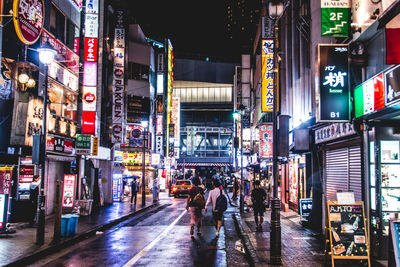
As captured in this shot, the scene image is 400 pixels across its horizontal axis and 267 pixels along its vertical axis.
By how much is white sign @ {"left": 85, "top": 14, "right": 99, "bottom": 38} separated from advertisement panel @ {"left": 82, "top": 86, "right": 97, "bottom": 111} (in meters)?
3.39

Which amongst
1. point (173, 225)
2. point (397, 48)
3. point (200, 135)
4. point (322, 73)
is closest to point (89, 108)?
point (173, 225)

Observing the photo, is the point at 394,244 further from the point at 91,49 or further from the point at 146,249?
the point at 91,49

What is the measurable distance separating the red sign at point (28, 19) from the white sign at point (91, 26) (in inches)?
384

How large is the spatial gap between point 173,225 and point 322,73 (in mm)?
10387

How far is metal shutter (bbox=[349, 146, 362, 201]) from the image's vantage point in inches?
477

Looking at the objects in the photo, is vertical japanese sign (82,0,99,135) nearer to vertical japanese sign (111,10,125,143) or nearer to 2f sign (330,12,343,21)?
vertical japanese sign (111,10,125,143)

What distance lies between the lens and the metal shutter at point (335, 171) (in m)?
13.5

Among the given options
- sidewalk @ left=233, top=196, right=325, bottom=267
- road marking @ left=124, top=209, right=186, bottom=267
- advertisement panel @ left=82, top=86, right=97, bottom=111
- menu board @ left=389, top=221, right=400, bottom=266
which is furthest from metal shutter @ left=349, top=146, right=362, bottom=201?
advertisement panel @ left=82, top=86, right=97, bottom=111

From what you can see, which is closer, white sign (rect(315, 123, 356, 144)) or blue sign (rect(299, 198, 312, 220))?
white sign (rect(315, 123, 356, 144))

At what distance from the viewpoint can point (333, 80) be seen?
11656 mm

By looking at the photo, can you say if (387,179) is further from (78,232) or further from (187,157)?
(187,157)

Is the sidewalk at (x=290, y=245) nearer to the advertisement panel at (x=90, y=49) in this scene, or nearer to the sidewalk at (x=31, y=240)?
the sidewalk at (x=31, y=240)

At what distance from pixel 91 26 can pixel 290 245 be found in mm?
18608

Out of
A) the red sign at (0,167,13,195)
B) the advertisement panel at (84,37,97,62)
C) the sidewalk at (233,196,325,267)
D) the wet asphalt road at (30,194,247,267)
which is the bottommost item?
the wet asphalt road at (30,194,247,267)
